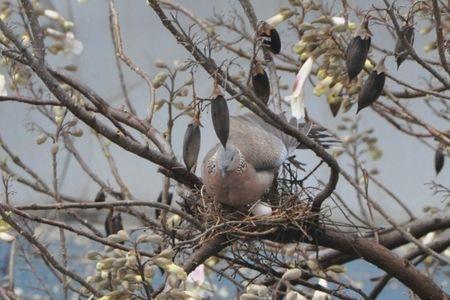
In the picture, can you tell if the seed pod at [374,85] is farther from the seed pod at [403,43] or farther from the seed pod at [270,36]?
the seed pod at [270,36]

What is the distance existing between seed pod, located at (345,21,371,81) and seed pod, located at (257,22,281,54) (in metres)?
0.26

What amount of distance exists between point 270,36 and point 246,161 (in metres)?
0.29

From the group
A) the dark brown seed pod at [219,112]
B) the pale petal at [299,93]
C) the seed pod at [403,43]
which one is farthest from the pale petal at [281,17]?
the dark brown seed pod at [219,112]

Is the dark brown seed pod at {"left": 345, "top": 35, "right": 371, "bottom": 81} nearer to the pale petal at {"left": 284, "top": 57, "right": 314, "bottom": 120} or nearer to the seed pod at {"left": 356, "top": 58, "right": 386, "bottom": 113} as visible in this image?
the seed pod at {"left": 356, "top": 58, "right": 386, "bottom": 113}

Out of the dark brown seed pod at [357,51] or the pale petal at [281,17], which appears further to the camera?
the pale petal at [281,17]

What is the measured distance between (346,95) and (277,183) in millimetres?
274

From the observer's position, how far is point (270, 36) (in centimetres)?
189

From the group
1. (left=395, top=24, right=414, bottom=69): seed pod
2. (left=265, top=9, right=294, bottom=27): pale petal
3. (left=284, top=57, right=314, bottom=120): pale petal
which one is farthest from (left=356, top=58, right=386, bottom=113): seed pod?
(left=265, top=9, right=294, bottom=27): pale petal

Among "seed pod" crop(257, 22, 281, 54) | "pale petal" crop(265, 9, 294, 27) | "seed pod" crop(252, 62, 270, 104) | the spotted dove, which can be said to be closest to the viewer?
"seed pod" crop(252, 62, 270, 104)

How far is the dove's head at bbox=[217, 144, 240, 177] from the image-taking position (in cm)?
198

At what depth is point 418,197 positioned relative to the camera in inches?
166

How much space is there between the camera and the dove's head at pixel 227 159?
198cm

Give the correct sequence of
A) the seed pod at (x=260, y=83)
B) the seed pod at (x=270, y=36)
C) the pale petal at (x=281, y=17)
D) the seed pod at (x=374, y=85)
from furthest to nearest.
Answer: the pale petal at (x=281, y=17) < the seed pod at (x=270, y=36) < the seed pod at (x=260, y=83) < the seed pod at (x=374, y=85)

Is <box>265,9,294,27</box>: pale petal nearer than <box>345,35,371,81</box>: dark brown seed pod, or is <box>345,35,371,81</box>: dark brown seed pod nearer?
<box>345,35,371,81</box>: dark brown seed pod
